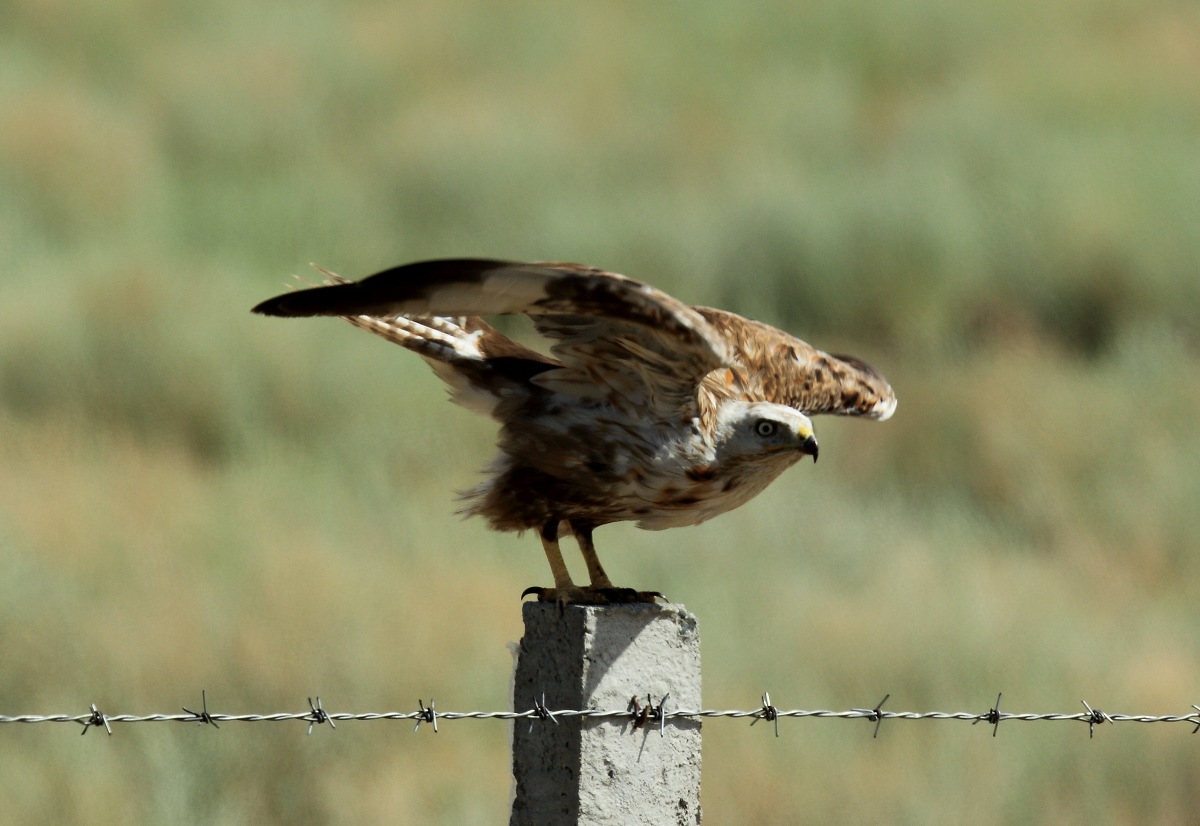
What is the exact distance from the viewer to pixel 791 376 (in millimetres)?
5430

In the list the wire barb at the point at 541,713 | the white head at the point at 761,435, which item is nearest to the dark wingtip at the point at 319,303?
the wire barb at the point at 541,713

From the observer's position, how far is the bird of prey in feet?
13.6

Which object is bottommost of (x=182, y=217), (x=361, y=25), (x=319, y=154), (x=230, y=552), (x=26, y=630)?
(x=26, y=630)

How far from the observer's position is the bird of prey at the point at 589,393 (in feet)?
13.6

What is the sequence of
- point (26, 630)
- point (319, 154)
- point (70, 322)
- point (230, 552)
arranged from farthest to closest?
1. point (319, 154)
2. point (70, 322)
3. point (230, 552)
4. point (26, 630)

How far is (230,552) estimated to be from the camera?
30.0ft

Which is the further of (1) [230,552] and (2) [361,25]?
(2) [361,25]

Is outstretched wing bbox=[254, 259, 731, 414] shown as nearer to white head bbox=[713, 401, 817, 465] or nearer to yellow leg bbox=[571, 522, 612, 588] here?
white head bbox=[713, 401, 817, 465]

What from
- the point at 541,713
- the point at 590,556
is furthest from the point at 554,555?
the point at 541,713

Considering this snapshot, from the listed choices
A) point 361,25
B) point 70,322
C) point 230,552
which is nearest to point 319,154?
point 361,25

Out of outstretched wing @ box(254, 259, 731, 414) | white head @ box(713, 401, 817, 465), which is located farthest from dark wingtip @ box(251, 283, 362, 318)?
white head @ box(713, 401, 817, 465)

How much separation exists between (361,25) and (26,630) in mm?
13702

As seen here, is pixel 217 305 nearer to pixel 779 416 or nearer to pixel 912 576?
pixel 912 576

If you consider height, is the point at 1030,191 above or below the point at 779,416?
above
